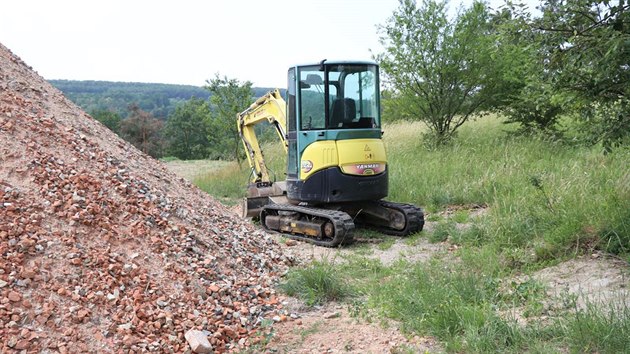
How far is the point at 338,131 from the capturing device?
305 inches

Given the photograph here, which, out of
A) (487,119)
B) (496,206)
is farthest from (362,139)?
(487,119)

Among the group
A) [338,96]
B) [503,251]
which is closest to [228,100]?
[338,96]

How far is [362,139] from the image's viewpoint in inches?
309

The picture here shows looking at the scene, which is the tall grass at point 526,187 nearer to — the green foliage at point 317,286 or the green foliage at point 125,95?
→ the green foliage at point 317,286

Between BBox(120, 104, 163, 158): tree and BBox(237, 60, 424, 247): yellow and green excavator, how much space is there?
35579 mm

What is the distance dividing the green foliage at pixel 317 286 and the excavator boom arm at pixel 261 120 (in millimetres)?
3578

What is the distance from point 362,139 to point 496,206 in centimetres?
199

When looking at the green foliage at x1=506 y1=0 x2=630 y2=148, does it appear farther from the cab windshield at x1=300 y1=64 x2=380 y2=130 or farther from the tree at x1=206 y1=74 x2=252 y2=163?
the tree at x1=206 y1=74 x2=252 y2=163

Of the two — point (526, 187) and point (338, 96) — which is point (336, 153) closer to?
point (338, 96)

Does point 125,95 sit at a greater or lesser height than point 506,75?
greater

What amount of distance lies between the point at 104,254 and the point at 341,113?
13.3 ft

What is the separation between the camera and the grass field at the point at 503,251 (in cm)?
371

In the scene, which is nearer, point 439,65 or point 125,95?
point 439,65

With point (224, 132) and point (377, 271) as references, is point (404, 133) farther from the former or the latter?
point (377, 271)
